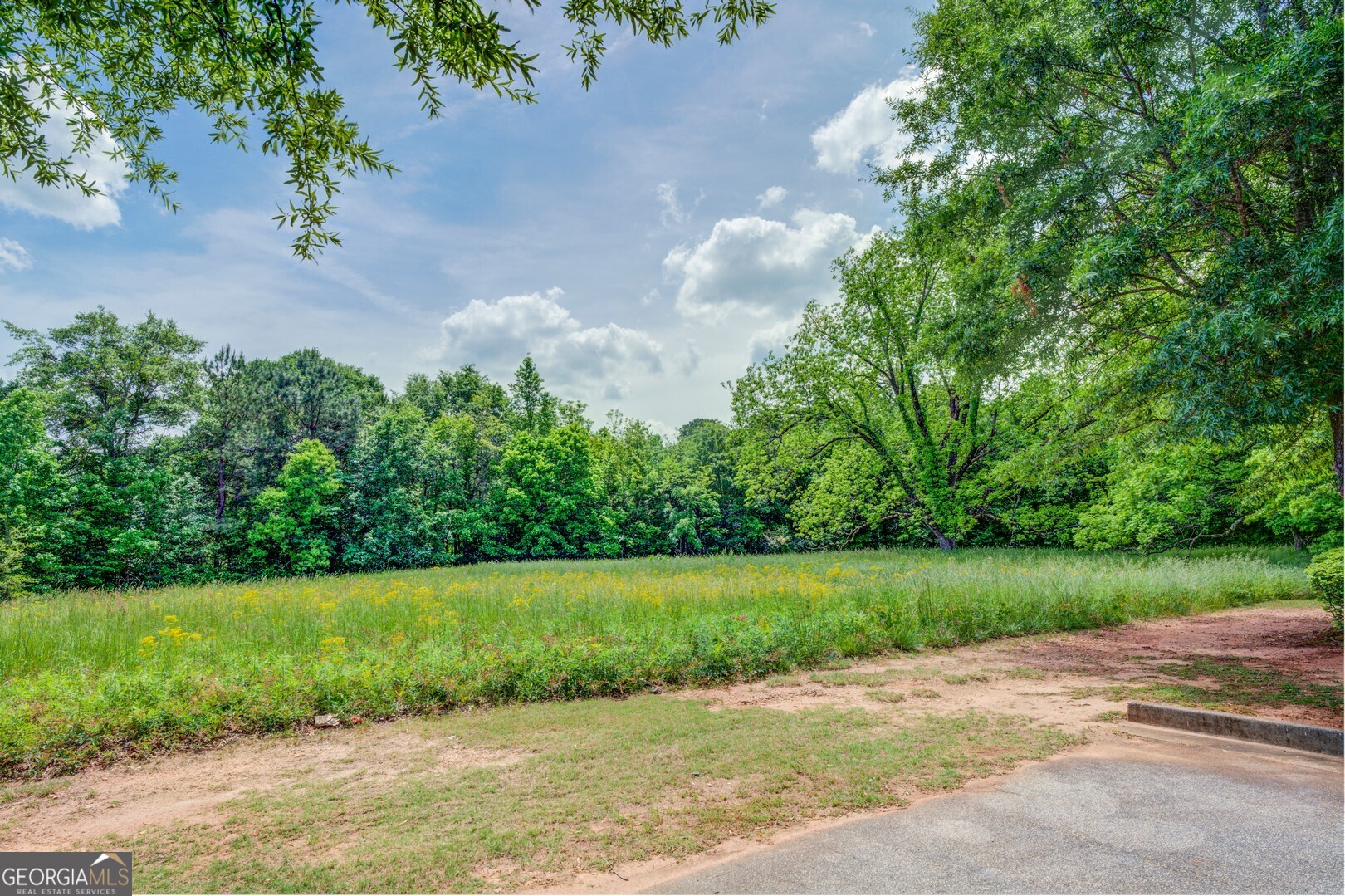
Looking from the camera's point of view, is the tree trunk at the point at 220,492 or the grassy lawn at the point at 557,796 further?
the tree trunk at the point at 220,492

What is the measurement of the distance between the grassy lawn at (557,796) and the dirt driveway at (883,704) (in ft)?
0.29

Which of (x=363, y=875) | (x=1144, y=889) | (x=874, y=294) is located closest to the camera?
(x=1144, y=889)

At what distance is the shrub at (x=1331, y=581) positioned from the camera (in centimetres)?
848

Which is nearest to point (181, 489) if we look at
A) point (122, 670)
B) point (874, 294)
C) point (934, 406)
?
point (122, 670)

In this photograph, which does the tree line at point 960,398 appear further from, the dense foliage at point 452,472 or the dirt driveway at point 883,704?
the dirt driveway at point 883,704

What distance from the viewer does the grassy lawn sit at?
9.95ft

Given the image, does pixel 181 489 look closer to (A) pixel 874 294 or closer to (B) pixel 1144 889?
(A) pixel 874 294

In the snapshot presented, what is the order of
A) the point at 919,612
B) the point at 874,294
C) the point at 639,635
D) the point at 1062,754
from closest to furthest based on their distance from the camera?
the point at 1062,754 < the point at 639,635 < the point at 919,612 < the point at 874,294

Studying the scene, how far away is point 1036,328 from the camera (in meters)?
9.96

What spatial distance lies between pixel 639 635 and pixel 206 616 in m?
6.81

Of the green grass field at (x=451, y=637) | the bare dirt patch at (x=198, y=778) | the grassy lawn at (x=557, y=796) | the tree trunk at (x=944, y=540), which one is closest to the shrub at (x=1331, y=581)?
the green grass field at (x=451, y=637)

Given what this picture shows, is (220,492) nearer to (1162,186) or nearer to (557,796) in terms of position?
(557,796)

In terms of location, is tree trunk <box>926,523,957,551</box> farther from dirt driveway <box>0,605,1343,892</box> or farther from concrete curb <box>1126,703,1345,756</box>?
concrete curb <box>1126,703,1345,756</box>

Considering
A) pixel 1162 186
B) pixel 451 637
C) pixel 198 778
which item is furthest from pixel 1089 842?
pixel 1162 186
